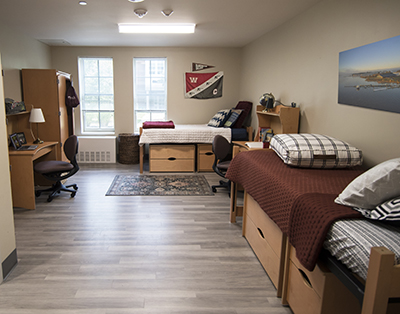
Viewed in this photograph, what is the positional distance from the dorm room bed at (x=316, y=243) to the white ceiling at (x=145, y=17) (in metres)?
1.90

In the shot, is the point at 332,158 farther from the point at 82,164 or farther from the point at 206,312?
the point at 82,164

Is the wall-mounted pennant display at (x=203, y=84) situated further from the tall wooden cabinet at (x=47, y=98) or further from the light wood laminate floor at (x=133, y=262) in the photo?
the light wood laminate floor at (x=133, y=262)

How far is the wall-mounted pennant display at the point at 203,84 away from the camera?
268 inches

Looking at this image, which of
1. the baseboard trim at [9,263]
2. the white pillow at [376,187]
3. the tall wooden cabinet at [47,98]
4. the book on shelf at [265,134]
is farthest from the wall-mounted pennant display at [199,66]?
the white pillow at [376,187]

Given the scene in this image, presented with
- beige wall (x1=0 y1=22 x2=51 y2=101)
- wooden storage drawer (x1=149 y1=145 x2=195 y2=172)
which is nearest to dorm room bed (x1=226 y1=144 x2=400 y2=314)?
wooden storage drawer (x1=149 y1=145 x2=195 y2=172)

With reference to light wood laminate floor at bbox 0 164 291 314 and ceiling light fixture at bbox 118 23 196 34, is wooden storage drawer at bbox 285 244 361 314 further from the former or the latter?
ceiling light fixture at bbox 118 23 196 34

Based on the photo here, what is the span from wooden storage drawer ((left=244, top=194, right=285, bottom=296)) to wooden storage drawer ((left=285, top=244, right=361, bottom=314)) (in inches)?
11.5

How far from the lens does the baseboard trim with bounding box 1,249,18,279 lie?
Result: 2449mm

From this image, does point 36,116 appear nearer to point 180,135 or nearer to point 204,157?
point 180,135

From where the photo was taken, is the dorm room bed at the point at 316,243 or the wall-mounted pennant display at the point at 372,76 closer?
the dorm room bed at the point at 316,243

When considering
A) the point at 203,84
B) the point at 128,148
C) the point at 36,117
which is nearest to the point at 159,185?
the point at 128,148

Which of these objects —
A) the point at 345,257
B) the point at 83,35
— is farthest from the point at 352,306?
the point at 83,35

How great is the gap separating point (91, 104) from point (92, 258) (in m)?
4.81

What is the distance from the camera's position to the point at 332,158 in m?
2.63
